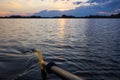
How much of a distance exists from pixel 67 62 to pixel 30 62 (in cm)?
300

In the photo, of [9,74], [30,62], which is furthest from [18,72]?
[30,62]

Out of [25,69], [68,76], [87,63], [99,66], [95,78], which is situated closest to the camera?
[68,76]

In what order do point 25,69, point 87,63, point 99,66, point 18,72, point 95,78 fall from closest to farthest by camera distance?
point 95,78
point 18,72
point 25,69
point 99,66
point 87,63

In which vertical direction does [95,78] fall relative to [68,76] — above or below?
below

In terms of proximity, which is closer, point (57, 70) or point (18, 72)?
point (57, 70)

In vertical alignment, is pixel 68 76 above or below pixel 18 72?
above

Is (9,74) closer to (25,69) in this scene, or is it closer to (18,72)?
(18,72)

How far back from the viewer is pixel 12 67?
44.2 ft

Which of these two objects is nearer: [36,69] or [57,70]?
[57,70]

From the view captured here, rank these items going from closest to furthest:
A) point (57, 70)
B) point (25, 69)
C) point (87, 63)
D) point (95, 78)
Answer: point (57, 70) → point (95, 78) → point (25, 69) → point (87, 63)

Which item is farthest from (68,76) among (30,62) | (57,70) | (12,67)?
(30,62)

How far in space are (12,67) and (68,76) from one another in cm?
841

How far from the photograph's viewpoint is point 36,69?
13062mm

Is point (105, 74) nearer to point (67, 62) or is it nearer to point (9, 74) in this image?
point (67, 62)
